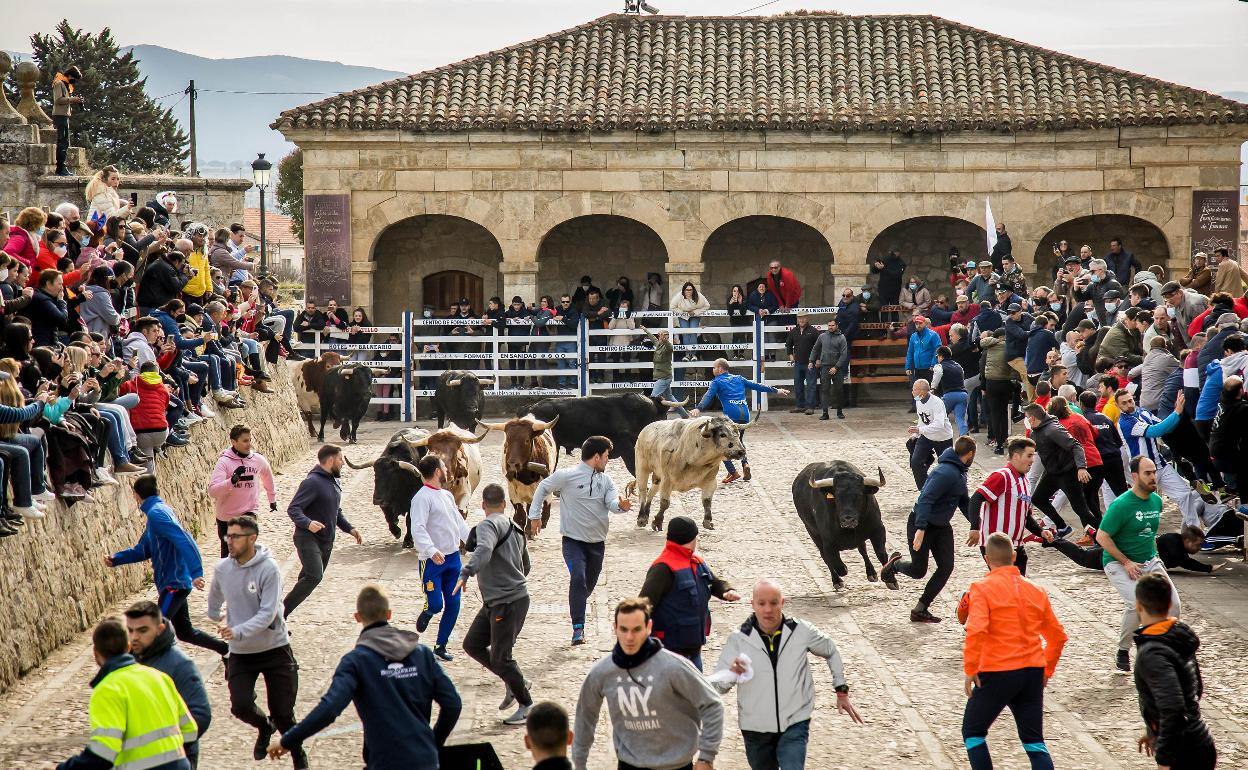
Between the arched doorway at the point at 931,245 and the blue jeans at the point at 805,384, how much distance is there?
5.52m

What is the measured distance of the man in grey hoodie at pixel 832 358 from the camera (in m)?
25.1

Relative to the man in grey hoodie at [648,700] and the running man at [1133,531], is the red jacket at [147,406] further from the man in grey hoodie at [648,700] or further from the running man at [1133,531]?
the running man at [1133,531]

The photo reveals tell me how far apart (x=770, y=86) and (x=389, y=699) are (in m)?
24.1

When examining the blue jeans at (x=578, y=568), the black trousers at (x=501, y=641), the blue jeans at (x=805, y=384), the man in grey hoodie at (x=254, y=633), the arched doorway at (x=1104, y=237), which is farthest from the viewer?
the arched doorway at (x=1104, y=237)

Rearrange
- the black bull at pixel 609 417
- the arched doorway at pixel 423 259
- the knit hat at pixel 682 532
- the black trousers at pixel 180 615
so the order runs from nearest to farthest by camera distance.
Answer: the knit hat at pixel 682 532 → the black trousers at pixel 180 615 → the black bull at pixel 609 417 → the arched doorway at pixel 423 259

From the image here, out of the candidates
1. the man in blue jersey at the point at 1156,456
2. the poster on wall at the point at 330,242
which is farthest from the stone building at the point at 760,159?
the man in blue jersey at the point at 1156,456

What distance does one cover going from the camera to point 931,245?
30766 millimetres

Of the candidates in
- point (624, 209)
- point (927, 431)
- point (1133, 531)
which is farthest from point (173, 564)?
point (624, 209)

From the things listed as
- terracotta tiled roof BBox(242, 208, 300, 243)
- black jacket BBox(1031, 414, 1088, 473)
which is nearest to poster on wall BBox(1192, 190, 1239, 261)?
black jacket BBox(1031, 414, 1088, 473)

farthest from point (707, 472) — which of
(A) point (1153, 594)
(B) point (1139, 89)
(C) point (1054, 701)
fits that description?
(B) point (1139, 89)

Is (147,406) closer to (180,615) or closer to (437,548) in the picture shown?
(437,548)

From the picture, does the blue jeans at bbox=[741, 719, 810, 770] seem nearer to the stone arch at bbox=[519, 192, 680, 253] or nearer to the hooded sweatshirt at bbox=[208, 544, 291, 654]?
the hooded sweatshirt at bbox=[208, 544, 291, 654]

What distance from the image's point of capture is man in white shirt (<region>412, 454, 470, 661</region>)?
11164mm

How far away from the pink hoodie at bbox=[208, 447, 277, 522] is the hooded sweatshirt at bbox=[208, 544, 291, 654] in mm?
3459
